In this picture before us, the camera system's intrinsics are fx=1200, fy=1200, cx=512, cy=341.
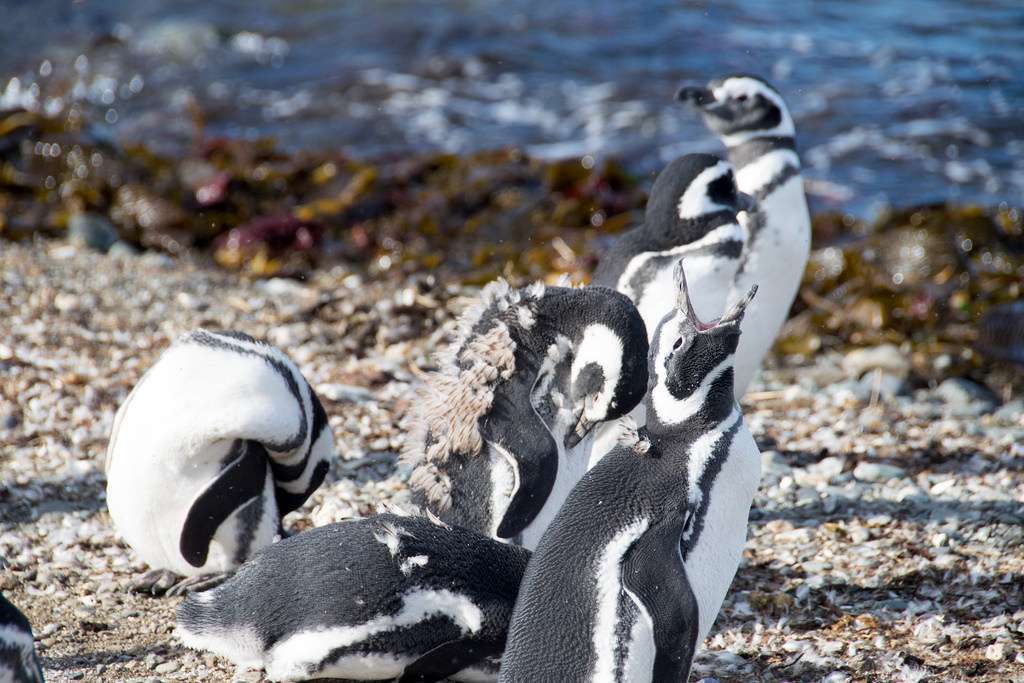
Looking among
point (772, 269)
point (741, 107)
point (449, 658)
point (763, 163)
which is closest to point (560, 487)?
point (449, 658)

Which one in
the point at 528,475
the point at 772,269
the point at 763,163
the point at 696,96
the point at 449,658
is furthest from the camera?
the point at 696,96

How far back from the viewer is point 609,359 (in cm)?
334

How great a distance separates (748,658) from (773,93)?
2768mm

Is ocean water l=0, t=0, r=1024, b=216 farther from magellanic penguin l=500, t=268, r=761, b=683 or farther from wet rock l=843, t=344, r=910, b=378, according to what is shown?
magellanic penguin l=500, t=268, r=761, b=683

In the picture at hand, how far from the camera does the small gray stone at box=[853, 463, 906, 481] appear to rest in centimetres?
472

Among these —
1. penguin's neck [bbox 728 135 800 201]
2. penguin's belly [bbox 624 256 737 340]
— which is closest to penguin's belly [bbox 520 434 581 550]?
penguin's belly [bbox 624 256 737 340]

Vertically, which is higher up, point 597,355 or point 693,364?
point 693,364

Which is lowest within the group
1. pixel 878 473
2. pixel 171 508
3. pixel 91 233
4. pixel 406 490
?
pixel 91 233

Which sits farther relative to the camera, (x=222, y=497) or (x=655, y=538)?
(x=222, y=497)

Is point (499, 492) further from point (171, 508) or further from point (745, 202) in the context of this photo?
point (745, 202)

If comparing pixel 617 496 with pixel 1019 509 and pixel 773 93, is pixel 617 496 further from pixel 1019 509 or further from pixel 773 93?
pixel 773 93

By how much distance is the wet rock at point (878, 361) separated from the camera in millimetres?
6066

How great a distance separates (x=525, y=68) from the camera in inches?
509

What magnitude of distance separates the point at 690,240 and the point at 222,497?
76.9 inches
